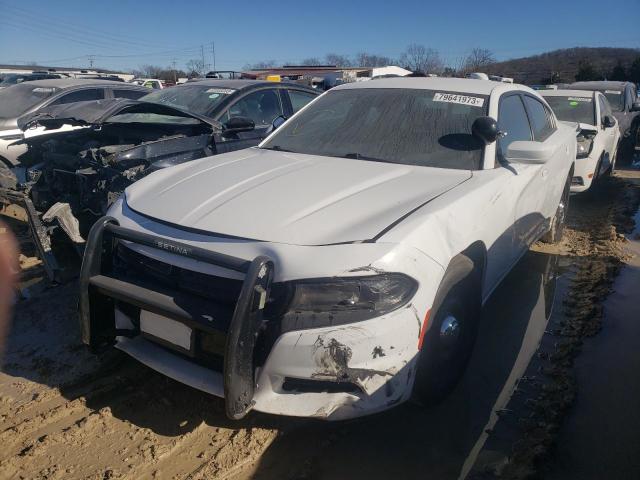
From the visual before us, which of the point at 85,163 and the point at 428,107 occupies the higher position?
the point at 428,107

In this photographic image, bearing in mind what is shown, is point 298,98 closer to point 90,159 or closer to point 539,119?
point 90,159

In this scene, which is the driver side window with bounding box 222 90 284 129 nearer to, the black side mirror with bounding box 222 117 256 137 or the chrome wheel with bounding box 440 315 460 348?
the black side mirror with bounding box 222 117 256 137

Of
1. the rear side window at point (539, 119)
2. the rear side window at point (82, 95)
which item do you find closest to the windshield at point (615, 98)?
the rear side window at point (539, 119)

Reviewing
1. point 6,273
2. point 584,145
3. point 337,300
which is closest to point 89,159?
point 6,273

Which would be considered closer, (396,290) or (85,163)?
(396,290)

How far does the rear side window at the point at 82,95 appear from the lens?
7.37 m

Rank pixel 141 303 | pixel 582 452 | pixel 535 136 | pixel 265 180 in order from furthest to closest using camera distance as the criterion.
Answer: pixel 535 136
pixel 265 180
pixel 582 452
pixel 141 303

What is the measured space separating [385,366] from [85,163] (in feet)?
11.7

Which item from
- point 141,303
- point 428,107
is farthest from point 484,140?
point 141,303

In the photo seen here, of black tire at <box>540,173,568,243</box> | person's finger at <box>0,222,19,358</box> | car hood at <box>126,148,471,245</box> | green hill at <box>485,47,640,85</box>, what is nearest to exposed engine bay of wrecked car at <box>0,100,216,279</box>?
person's finger at <box>0,222,19,358</box>

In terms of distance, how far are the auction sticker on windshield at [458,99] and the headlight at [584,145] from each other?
416 centimetres

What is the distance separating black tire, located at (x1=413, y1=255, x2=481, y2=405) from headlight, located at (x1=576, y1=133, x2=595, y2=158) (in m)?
5.07

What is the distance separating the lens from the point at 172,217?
2543 millimetres

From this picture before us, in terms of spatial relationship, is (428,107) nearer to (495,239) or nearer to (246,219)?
(495,239)
